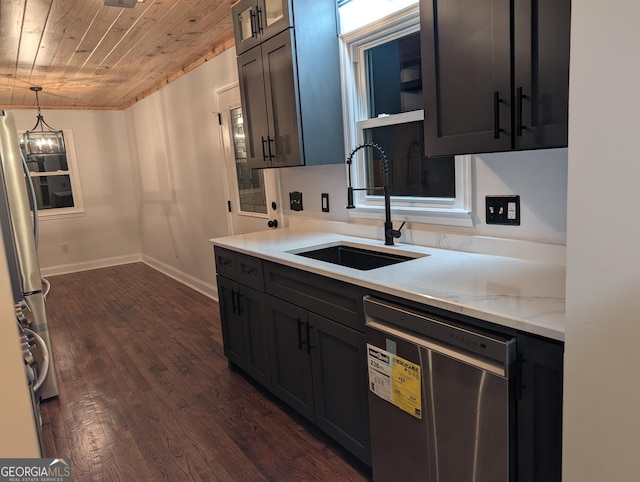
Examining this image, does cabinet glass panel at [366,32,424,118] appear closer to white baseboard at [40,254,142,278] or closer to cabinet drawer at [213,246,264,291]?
cabinet drawer at [213,246,264,291]

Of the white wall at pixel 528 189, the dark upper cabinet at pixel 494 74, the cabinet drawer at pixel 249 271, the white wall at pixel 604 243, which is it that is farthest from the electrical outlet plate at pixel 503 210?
the cabinet drawer at pixel 249 271

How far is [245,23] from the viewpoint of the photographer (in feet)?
9.46

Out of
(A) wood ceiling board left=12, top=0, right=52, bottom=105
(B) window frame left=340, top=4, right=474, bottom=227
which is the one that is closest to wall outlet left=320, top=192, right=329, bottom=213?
(B) window frame left=340, top=4, right=474, bottom=227

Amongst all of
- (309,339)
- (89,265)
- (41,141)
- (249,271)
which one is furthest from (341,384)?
(89,265)

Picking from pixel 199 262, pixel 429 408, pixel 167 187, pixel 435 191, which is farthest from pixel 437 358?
pixel 167 187

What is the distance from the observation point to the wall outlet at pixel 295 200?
3.32m

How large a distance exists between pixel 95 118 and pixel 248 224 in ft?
13.8

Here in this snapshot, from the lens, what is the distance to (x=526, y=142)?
4.80ft

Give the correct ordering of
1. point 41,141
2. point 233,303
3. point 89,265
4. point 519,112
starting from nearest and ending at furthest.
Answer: point 519,112 < point 233,303 < point 41,141 < point 89,265

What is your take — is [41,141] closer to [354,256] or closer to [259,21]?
[259,21]

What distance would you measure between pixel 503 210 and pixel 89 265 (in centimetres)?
659

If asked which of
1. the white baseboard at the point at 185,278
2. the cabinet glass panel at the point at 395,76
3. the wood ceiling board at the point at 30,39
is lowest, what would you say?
the white baseboard at the point at 185,278

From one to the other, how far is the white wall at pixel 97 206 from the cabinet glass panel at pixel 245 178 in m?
3.74

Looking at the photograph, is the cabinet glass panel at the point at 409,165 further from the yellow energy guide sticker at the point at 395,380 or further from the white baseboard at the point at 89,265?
the white baseboard at the point at 89,265
